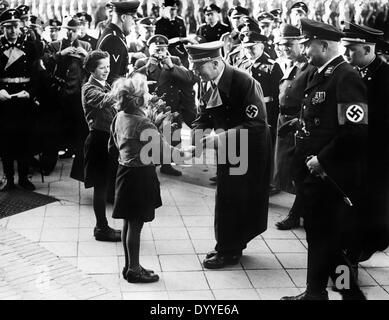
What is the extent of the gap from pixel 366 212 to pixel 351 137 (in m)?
1.08

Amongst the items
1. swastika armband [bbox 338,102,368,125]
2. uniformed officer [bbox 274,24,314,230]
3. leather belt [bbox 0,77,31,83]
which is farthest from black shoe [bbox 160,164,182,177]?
swastika armband [bbox 338,102,368,125]

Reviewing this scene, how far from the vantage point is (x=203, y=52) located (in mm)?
5129

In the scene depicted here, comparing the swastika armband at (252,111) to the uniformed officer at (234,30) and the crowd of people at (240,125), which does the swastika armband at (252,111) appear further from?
the uniformed officer at (234,30)

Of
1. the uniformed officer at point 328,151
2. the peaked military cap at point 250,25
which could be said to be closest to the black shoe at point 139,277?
the uniformed officer at point 328,151

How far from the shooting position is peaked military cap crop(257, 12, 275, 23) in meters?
8.73

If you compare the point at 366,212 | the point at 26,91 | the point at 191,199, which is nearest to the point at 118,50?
the point at 26,91

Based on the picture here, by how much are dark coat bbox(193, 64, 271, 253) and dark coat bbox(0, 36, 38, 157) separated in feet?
9.91

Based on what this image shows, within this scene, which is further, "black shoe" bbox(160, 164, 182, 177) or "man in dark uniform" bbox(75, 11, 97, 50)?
"man in dark uniform" bbox(75, 11, 97, 50)

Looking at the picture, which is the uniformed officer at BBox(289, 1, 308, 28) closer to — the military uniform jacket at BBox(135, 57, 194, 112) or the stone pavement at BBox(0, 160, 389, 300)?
the military uniform jacket at BBox(135, 57, 194, 112)

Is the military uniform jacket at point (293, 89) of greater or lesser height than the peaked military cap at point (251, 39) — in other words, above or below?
below

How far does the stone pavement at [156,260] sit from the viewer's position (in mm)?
4891

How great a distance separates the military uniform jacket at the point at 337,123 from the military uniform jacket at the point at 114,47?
300cm

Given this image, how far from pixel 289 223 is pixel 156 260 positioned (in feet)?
5.51

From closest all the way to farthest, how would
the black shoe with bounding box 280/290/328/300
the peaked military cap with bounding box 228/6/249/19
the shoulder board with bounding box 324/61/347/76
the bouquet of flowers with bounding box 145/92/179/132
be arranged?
the shoulder board with bounding box 324/61/347/76 → the black shoe with bounding box 280/290/328/300 → the bouquet of flowers with bounding box 145/92/179/132 → the peaked military cap with bounding box 228/6/249/19
